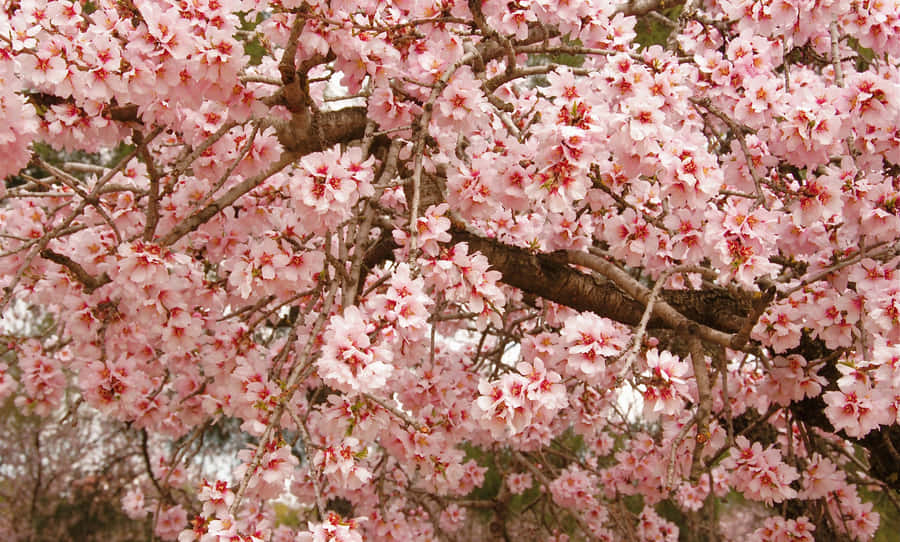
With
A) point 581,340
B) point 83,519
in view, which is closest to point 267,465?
point 581,340

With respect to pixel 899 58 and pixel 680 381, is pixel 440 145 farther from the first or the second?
pixel 899 58

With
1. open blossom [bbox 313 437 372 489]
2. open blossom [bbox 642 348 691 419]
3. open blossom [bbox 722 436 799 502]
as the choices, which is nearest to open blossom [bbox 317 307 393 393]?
open blossom [bbox 313 437 372 489]

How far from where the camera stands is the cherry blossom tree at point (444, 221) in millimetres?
1479

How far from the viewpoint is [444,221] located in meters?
1.56

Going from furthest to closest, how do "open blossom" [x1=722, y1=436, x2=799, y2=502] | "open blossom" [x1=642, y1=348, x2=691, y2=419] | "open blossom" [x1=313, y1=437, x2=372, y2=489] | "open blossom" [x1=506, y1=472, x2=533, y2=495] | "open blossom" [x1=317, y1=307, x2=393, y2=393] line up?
"open blossom" [x1=506, y1=472, x2=533, y2=495], "open blossom" [x1=722, y1=436, x2=799, y2=502], "open blossom" [x1=642, y1=348, x2=691, y2=419], "open blossom" [x1=313, y1=437, x2=372, y2=489], "open blossom" [x1=317, y1=307, x2=393, y2=393]

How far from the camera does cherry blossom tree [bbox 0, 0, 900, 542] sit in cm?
148

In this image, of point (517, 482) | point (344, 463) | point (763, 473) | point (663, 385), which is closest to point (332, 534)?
point (344, 463)

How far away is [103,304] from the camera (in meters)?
2.09

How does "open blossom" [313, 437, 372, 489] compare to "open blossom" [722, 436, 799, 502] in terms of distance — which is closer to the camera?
"open blossom" [313, 437, 372, 489]

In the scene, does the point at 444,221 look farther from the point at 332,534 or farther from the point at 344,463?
the point at 332,534

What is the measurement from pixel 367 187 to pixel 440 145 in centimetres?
42

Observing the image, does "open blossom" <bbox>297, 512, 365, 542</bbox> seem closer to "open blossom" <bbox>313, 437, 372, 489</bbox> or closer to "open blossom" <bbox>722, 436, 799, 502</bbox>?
"open blossom" <bbox>313, 437, 372, 489</bbox>

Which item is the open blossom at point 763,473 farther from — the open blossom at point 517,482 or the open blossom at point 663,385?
the open blossom at point 517,482

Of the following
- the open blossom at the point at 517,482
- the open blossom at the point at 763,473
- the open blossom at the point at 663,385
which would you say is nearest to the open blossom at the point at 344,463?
the open blossom at the point at 663,385
